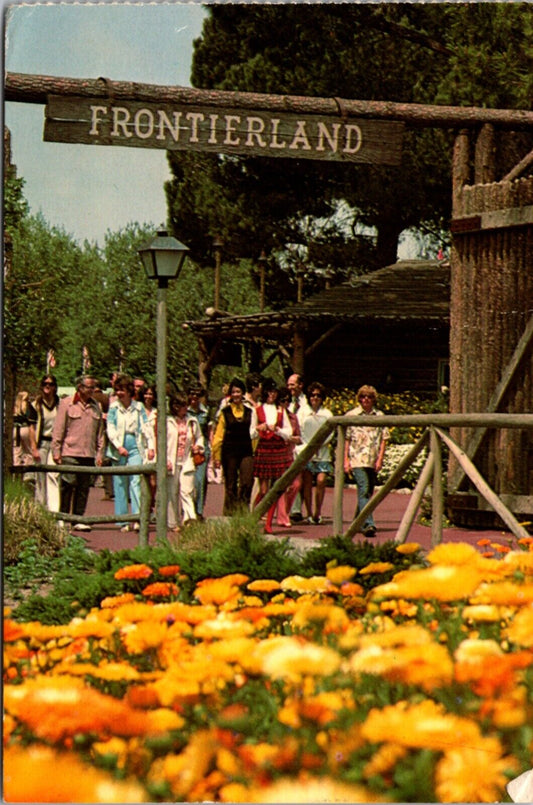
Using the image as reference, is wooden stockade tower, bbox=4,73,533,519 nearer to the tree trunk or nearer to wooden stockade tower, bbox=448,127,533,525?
wooden stockade tower, bbox=448,127,533,525

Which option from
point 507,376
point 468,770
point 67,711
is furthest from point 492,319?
point 67,711

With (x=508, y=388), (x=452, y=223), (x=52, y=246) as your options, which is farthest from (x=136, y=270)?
(x=508, y=388)

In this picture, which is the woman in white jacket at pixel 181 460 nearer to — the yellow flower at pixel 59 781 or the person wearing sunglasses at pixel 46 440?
the person wearing sunglasses at pixel 46 440

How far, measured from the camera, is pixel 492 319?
2.79 metres

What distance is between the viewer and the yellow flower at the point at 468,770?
50.0 inches

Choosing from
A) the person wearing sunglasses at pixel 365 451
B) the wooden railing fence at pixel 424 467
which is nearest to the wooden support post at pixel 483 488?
the wooden railing fence at pixel 424 467

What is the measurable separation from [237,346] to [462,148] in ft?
2.86

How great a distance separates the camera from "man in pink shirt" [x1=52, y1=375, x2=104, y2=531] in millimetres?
2324

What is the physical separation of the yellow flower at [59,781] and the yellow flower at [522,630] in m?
0.61

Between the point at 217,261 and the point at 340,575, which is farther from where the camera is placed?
the point at 217,261

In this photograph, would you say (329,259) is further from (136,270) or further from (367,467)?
(367,467)

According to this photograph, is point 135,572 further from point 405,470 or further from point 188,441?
point 405,470

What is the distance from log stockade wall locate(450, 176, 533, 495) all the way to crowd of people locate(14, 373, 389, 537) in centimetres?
29

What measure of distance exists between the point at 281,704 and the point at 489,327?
5.28 feet
